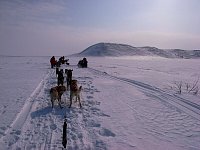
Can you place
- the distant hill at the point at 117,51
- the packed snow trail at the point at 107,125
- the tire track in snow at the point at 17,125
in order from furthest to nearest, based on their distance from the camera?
the distant hill at the point at 117,51 < the tire track in snow at the point at 17,125 < the packed snow trail at the point at 107,125

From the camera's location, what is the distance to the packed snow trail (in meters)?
6.49

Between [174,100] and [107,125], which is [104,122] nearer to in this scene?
[107,125]

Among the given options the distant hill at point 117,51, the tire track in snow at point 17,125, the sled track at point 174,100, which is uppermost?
the distant hill at point 117,51

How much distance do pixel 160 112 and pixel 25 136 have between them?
15.0ft

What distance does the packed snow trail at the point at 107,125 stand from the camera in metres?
6.49

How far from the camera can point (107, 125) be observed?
7.97 metres

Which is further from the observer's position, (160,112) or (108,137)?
(160,112)

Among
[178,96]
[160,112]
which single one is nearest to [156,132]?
[160,112]

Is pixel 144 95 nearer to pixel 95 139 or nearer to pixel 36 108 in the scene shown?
pixel 36 108

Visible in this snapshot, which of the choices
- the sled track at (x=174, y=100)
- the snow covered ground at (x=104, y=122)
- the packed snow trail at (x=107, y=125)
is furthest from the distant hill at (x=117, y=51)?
the packed snow trail at (x=107, y=125)

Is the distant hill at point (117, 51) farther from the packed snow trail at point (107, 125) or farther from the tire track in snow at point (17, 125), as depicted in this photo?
the tire track in snow at point (17, 125)

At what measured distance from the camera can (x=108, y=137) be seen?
23.0ft

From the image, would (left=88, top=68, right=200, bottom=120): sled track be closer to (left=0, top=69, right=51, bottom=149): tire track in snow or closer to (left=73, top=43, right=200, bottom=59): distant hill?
(left=0, top=69, right=51, bottom=149): tire track in snow

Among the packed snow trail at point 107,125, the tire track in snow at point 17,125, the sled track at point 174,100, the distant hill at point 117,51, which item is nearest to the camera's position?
the packed snow trail at point 107,125
